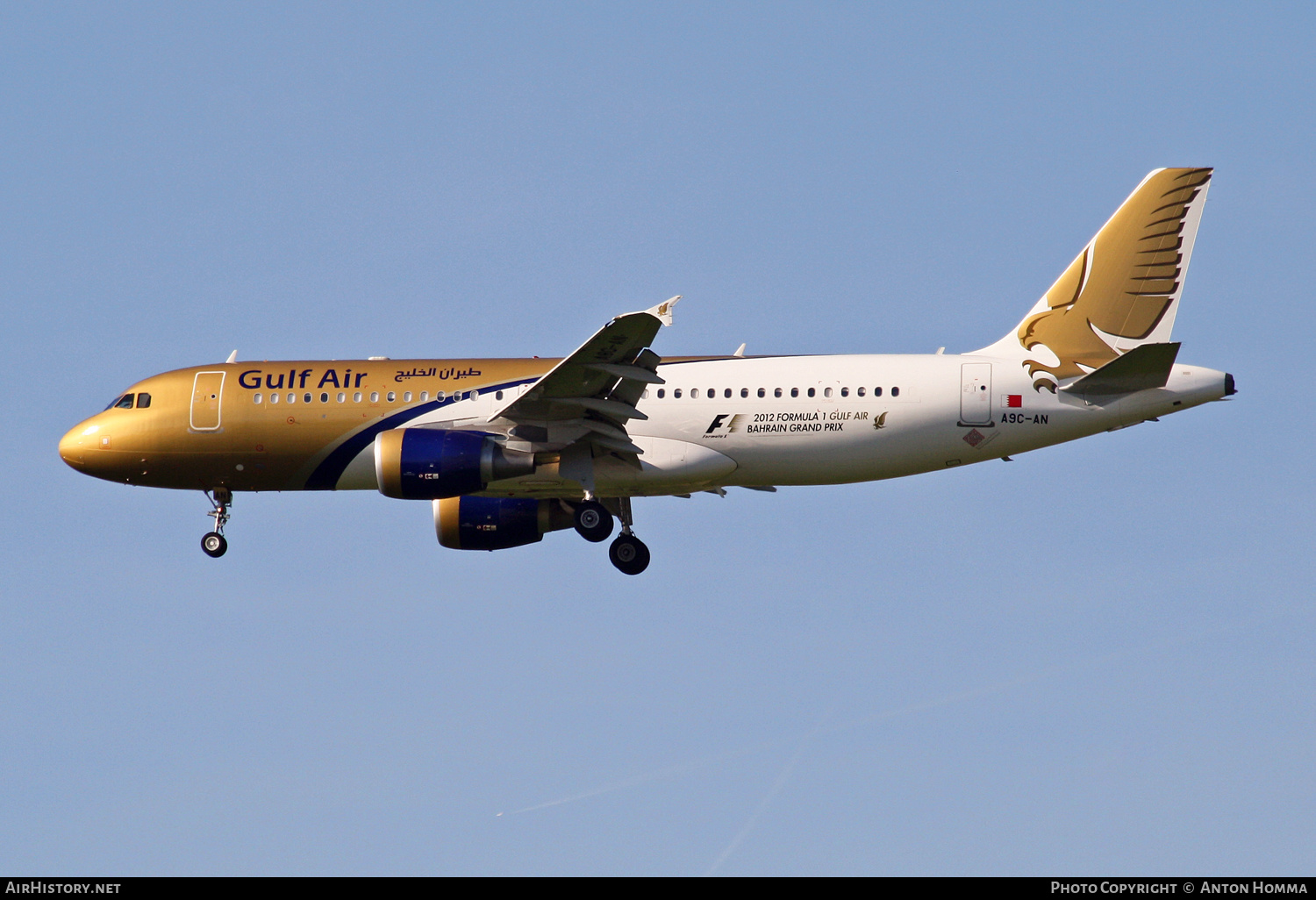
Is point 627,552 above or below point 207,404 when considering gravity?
below

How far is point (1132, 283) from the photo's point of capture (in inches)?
1319

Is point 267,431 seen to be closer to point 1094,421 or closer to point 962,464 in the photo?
point 962,464

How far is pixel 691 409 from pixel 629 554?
3980mm

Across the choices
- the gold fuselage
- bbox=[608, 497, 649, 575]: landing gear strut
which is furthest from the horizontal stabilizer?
the gold fuselage

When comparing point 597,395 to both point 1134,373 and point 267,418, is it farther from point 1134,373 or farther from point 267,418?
point 1134,373

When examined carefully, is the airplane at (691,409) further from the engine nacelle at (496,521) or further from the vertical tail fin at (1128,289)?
the engine nacelle at (496,521)

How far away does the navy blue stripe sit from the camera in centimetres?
3459

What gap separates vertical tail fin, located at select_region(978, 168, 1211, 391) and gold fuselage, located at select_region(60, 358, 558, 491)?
1010 cm

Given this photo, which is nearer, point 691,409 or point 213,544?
point 691,409

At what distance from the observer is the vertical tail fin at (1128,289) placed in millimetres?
33312

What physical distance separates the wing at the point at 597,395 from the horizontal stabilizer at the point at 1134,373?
27.1 feet

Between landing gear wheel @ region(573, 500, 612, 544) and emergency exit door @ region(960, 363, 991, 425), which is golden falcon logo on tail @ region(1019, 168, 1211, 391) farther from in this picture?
landing gear wheel @ region(573, 500, 612, 544)

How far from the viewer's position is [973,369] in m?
33.0

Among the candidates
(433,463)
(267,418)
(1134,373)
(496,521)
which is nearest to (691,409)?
(433,463)
